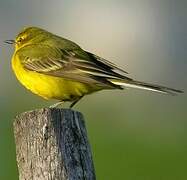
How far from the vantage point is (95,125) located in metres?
18.5

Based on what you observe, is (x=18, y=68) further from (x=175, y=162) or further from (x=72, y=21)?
(x=72, y=21)

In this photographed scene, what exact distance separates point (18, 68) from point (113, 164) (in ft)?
18.8

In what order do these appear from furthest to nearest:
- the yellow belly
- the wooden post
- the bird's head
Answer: the bird's head, the yellow belly, the wooden post

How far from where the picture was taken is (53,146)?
781 cm

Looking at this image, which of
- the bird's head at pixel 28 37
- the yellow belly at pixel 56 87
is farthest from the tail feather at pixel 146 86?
the bird's head at pixel 28 37

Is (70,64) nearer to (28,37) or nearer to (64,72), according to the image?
(64,72)

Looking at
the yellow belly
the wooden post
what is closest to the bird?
the yellow belly

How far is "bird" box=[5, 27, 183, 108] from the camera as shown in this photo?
1014 centimetres

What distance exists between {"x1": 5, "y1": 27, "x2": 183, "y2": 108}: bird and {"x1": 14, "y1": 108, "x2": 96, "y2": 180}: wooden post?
6.41ft

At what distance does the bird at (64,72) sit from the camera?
33.3ft

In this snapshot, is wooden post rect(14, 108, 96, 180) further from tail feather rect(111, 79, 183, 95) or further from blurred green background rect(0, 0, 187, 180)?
blurred green background rect(0, 0, 187, 180)

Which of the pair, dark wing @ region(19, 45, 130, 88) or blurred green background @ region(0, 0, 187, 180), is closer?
dark wing @ region(19, 45, 130, 88)

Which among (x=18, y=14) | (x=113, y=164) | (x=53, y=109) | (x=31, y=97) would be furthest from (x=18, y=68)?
(x=18, y=14)

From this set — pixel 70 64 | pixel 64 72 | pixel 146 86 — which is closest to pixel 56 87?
pixel 64 72
